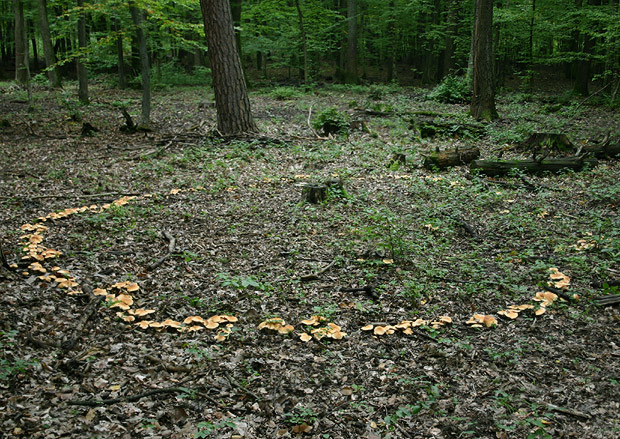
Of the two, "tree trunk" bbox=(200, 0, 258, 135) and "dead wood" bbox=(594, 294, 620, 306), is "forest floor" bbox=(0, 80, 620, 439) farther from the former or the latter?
"tree trunk" bbox=(200, 0, 258, 135)

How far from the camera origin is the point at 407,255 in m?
5.39

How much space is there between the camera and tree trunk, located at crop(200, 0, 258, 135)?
34.1 ft

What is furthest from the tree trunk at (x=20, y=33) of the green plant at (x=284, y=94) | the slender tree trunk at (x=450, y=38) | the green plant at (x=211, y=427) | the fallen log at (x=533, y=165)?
the slender tree trunk at (x=450, y=38)

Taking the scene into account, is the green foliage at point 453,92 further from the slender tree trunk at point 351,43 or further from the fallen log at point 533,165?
the fallen log at point 533,165

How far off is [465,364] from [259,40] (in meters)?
23.4

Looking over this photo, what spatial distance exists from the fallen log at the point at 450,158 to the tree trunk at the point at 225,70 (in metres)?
4.75

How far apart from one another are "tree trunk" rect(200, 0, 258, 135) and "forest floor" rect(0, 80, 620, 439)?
2.26 m

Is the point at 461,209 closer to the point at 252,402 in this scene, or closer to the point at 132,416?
the point at 252,402

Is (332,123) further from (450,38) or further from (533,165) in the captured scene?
(450,38)

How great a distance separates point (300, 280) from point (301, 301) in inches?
17.4

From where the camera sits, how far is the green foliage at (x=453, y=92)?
1778 centimetres

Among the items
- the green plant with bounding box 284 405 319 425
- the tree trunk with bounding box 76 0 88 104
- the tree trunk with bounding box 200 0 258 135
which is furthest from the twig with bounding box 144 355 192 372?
the tree trunk with bounding box 76 0 88 104

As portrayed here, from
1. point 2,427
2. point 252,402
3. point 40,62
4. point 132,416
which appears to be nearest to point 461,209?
point 252,402

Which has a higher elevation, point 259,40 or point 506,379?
point 259,40
